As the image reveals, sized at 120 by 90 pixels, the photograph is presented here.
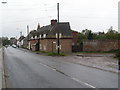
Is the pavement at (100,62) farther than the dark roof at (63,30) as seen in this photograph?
No

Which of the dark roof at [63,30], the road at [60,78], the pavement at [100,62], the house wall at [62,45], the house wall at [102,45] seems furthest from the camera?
the dark roof at [63,30]

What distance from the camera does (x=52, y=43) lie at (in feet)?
178

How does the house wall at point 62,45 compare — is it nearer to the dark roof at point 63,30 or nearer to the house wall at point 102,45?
the dark roof at point 63,30

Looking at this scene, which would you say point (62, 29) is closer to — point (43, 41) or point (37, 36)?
point (43, 41)

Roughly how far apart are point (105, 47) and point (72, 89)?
43.0m

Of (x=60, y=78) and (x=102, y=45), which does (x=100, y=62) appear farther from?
(x=102, y=45)

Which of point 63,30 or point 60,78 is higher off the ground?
point 63,30

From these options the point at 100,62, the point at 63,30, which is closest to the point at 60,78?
the point at 100,62

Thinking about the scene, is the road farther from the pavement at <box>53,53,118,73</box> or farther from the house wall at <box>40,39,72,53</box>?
the house wall at <box>40,39,72,53</box>

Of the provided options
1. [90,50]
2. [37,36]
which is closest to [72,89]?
[90,50]

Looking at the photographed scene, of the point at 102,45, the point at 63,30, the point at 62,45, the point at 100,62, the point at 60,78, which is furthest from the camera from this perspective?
the point at 63,30

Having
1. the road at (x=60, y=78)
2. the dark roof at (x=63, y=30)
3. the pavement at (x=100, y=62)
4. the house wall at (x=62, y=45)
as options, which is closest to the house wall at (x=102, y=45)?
the house wall at (x=62, y=45)

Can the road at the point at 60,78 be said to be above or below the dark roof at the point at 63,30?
below

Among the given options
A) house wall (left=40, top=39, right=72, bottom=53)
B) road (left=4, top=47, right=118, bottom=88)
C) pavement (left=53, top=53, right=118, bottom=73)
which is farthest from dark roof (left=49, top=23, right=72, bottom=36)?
road (left=4, top=47, right=118, bottom=88)
